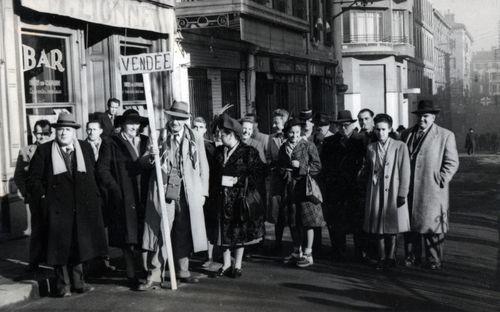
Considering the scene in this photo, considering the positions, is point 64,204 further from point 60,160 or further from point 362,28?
point 362,28

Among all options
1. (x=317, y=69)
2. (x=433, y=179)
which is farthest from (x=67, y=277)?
(x=317, y=69)

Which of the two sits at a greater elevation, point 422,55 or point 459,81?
point 422,55

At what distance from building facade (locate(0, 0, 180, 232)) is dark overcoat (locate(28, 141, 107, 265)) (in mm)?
3208

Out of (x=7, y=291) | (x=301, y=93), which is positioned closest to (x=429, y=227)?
(x=7, y=291)

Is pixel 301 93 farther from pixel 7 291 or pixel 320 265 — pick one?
pixel 7 291

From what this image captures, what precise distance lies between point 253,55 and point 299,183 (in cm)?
1175

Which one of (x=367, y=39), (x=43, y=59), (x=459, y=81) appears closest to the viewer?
(x=43, y=59)

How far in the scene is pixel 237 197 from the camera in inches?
301

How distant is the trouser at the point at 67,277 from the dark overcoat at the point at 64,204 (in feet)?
0.58

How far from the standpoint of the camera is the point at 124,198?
23.8ft

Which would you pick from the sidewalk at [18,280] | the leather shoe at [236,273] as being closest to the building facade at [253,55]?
the sidewalk at [18,280]

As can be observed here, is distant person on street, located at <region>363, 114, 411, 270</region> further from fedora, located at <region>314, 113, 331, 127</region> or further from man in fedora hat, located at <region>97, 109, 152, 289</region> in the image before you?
man in fedora hat, located at <region>97, 109, 152, 289</region>

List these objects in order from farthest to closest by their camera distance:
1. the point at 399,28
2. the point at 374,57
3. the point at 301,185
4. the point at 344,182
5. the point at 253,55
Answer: the point at 399,28 < the point at 374,57 < the point at 253,55 < the point at 344,182 < the point at 301,185

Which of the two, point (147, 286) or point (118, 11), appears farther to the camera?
point (118, 11)
